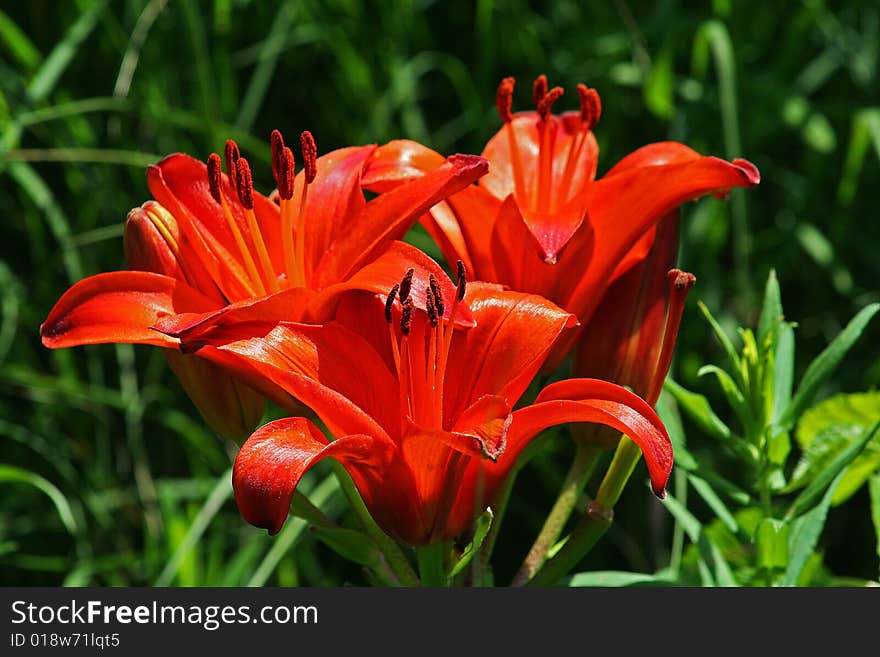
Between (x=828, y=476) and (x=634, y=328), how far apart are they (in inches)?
8.0

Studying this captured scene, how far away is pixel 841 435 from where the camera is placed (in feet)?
3.86

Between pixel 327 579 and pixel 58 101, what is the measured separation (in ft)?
2.85

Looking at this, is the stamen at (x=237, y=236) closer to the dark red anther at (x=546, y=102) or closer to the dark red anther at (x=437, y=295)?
the dark red anther at (x=437, y=295)

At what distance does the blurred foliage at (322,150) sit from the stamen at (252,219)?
71 cm

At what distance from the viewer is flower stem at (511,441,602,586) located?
102 cm

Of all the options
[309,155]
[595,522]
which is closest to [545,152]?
[309,155]

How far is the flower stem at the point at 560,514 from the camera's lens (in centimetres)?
102

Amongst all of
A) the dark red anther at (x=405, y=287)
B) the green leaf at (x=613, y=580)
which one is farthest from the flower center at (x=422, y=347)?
the green leaf at (x=613, y=580)

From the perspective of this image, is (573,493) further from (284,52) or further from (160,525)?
(284,52)

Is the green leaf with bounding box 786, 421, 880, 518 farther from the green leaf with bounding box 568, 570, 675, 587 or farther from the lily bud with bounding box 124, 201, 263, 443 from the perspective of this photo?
the lily bud with bounding box 124, 201, 263, 443

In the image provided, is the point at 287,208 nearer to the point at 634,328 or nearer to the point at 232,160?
the point at 232,160

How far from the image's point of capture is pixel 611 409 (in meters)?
0.84

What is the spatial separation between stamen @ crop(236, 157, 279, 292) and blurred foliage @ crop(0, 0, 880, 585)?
706 mm

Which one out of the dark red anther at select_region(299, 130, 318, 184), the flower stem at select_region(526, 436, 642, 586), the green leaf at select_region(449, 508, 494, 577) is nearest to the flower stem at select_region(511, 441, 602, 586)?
the flower stem at select_region(526, 436, 642, 586)
